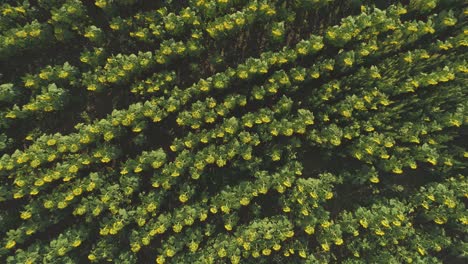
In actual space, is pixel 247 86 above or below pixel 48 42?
below

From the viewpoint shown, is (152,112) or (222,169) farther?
(222,169)

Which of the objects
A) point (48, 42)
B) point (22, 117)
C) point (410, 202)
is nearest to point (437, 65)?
point (410, 202)

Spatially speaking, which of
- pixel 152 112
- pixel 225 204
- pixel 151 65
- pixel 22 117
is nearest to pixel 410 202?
pixel 225 204

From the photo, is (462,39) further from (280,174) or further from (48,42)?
(48,42)

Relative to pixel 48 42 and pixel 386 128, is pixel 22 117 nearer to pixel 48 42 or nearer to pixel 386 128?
pixel 48 42

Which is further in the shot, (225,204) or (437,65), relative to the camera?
(437,65)

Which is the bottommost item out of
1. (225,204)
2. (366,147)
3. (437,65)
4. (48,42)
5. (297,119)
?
(225,204)
